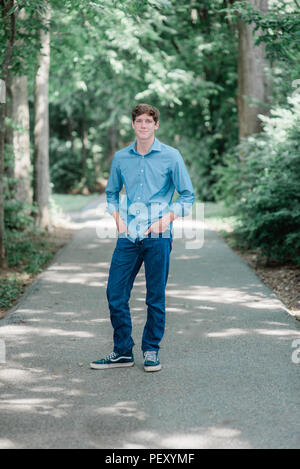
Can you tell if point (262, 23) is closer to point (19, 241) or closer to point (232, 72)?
point (19, 241)

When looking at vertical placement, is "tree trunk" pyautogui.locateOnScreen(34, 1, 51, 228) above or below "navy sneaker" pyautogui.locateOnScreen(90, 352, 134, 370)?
above

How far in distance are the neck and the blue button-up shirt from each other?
30 mm

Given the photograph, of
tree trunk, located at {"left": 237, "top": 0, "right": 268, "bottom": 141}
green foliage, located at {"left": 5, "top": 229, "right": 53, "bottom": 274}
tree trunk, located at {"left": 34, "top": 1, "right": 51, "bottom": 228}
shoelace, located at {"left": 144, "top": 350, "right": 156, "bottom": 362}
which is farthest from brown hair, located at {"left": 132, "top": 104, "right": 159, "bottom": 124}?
tree trunk, located at {"left": 237, "top": 0, "right": 268, "bottom": 141}

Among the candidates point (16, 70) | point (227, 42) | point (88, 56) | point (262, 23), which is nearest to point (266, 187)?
point (262, 23)

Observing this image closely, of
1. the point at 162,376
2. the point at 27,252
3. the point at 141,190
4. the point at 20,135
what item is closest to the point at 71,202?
the point at 20,135

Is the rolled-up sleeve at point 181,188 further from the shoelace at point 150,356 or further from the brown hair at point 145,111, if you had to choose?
the shoelace at point 150,356

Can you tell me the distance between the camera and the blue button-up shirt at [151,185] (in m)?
5.48

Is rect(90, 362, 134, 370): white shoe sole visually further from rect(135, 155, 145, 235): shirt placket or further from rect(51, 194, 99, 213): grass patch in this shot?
rect(51, 194, 99, 213): grass patch

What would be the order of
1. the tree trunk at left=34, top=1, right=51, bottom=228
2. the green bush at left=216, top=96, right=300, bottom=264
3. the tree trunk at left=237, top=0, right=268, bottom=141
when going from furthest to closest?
the tree trunk at left=237, top=0, right=268, bottom=141 → the tree trunk at left=34, top=1, right=51, bottom=228 → the green bush at left=216, top=96, right=300, bottom=264

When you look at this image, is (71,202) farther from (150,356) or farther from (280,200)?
(150,356)

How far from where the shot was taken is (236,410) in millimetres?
Answer: 4609

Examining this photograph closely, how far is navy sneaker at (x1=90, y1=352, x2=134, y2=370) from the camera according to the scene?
567 centimetres

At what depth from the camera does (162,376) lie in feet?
17.8

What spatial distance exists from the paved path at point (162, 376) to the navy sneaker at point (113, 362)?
90 millimetres
